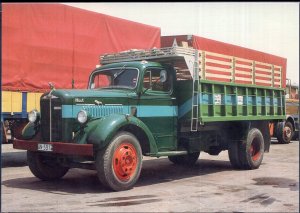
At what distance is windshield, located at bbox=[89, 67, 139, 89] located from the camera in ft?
26.3

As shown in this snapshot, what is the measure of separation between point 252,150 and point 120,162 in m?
4.42

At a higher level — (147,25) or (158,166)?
(147,25)

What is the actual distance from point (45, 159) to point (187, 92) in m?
→ 3.00

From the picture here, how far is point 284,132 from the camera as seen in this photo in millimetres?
17703

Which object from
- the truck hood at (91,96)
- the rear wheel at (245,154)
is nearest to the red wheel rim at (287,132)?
the rear wheel at (245,154)

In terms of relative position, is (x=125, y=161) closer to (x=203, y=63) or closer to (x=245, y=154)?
(x=203, y=63)

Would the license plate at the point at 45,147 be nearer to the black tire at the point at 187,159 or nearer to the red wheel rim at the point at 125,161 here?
the red wheel rim at the point at 125,161

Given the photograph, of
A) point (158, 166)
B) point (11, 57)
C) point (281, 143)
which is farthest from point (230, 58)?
point (281, 143)

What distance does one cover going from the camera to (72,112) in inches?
279

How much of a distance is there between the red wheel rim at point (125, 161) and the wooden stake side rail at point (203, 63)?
215cm

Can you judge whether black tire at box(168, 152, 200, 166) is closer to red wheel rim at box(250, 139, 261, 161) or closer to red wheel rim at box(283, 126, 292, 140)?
red wheel rim at box(250, 139, 261, 161)

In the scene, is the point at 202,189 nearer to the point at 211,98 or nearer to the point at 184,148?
the point at 184,148

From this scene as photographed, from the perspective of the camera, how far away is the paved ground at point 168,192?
578cm

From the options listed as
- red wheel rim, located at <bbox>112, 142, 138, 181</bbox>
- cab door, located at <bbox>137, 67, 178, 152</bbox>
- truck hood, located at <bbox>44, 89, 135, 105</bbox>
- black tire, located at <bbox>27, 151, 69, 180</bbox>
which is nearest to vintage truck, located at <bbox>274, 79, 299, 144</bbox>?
cab door, located at <bbox>137, 67, 178, 152</bbox>
